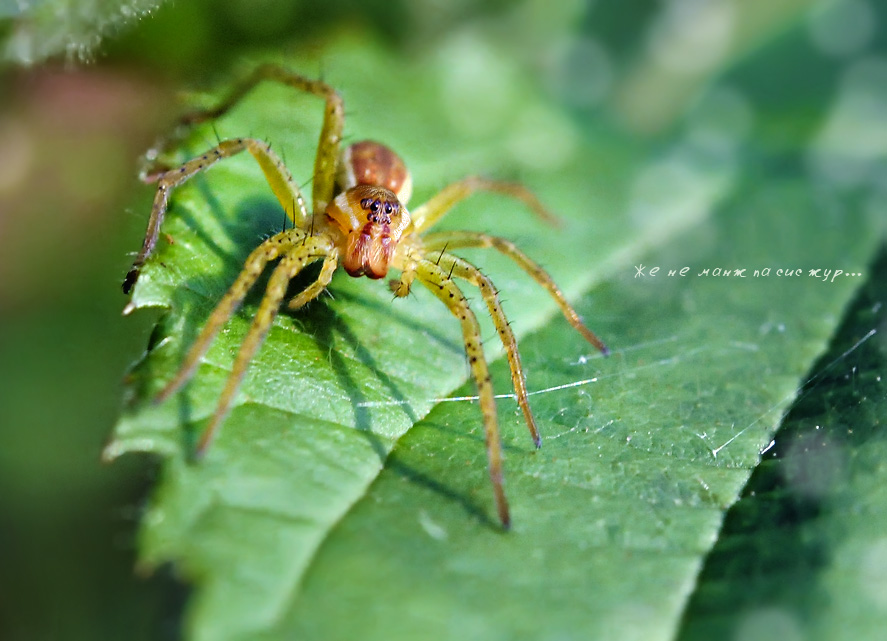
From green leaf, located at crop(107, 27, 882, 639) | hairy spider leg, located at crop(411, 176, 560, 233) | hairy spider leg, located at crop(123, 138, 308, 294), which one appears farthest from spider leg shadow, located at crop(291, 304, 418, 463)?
hairy spider leg, located at crop(411, 176, 560, 233)

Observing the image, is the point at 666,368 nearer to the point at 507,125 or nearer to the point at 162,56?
the point at 507,125

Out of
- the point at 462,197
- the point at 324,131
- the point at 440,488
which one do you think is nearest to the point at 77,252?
the point at 324,131

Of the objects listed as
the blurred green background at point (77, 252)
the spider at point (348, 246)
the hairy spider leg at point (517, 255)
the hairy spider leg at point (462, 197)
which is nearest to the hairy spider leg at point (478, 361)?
the spider at point (348, 246)

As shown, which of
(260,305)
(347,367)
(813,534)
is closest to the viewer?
(813,534)

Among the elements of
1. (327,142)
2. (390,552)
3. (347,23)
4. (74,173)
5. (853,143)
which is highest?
(853,143)

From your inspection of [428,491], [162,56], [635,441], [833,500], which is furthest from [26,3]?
[833,500]

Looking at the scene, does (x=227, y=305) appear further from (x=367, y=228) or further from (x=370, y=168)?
(x=370, y=168)

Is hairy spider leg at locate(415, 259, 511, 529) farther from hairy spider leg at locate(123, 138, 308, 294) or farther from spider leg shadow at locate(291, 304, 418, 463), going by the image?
hairy spider leg at locate(123, 138, 308, 294)
